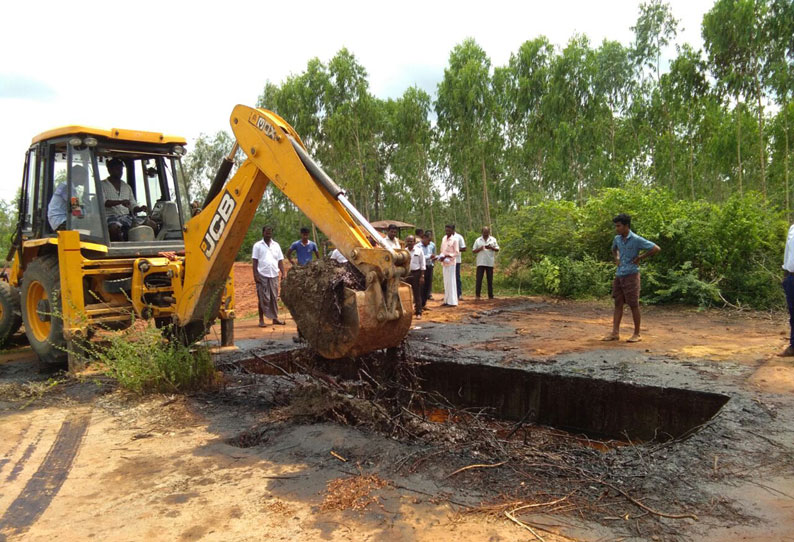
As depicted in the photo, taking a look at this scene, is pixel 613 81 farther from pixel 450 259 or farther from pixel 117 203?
pixel 117 203

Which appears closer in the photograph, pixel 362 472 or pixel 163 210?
pixel 362 472

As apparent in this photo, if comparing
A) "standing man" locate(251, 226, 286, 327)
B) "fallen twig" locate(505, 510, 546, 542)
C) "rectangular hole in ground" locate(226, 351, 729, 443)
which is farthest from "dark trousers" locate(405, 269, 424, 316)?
"fallen twig" locate(505, 510, 546, 542)

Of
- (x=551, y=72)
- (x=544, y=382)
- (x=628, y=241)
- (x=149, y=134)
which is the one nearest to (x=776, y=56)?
(x=551, y=72)

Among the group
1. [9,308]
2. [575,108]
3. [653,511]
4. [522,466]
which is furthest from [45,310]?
[575,108]

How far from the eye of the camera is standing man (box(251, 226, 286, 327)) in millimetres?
Result: 9344

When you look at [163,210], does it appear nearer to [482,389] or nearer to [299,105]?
[482,389]

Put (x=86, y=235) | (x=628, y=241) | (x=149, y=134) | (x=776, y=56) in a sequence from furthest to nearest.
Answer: (x=776, y=56) → (x=628, y=241) → (x=149, y=134) → (x=86, y=235)

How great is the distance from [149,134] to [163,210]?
0.95 metres

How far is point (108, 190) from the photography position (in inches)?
248

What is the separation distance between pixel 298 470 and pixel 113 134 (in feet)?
15.5

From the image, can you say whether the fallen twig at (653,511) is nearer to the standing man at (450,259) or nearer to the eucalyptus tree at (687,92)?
the standing man at (450,259)

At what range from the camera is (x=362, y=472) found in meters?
3.38

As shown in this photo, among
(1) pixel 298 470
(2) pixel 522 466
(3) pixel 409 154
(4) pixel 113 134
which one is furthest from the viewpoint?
(3) pixel 409 154

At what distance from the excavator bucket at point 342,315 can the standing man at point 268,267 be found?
5.31 metres
